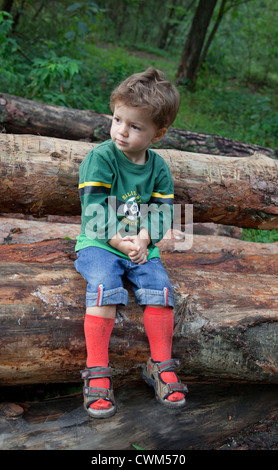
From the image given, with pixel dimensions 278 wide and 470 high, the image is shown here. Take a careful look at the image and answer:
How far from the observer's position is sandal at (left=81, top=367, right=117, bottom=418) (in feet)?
7.25

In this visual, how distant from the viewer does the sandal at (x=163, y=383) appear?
7.67ft

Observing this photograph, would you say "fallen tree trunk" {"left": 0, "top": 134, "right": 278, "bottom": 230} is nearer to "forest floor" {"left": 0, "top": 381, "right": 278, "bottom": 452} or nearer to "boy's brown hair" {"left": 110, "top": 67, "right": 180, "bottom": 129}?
"boy's brown hair" {"left": 110, "top": 67, "right": 180, "bottom": 129}

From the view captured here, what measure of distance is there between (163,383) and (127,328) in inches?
14.5

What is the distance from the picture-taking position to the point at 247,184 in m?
3.76

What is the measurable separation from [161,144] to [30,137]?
2.36 m

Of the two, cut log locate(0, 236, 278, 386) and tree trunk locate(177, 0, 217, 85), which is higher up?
tree trunk locate(177, 0, 217, 85)

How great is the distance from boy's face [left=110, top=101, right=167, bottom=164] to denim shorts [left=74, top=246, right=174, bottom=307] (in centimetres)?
64

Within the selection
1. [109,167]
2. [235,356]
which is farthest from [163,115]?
[235,356]

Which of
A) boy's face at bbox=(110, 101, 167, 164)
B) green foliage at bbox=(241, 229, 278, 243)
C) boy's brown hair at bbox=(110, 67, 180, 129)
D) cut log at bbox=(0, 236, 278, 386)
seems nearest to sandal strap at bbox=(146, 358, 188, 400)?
cut log at bbox=(0, 236, 278, 386)

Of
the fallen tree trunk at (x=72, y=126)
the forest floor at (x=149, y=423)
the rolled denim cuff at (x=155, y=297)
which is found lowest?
the forest floor at (x=149, y=423)

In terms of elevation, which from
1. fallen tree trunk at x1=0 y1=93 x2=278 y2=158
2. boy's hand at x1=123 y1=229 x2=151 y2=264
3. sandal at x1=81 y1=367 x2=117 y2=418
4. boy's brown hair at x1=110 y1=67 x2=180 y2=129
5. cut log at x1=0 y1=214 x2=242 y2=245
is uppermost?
boy's brown hair at x1=110 y1=67 x2=180 y2=129

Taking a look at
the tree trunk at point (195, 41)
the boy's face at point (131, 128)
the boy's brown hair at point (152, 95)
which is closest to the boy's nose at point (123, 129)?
the boy's face at point (131, 128)

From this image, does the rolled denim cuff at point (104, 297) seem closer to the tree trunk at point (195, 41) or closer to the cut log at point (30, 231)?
the cut log at point (30, 231)

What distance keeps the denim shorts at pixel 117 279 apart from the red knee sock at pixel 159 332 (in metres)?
0.06
